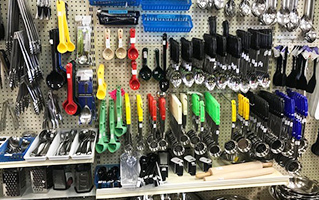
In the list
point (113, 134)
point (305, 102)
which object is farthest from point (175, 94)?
point (305, 102)

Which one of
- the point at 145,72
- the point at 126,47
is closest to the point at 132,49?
the point at 126,47

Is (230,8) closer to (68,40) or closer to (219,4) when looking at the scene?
(219,4)

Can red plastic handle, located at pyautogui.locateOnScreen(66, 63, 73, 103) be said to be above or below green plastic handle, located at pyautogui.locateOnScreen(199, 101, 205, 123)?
above

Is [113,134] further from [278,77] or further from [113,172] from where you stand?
[278,77]

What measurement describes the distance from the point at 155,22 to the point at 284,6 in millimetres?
973

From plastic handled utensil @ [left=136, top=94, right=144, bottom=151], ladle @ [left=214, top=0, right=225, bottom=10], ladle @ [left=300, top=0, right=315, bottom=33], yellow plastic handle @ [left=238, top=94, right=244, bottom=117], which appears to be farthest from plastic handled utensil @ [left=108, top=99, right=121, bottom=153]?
ladle @ [left=300, top=0, right=315, bottom=33]

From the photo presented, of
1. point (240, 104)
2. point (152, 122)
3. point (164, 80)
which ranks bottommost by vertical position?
point (152, 122)

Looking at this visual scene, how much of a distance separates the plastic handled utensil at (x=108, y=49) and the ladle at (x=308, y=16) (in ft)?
4.71

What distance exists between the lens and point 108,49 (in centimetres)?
223

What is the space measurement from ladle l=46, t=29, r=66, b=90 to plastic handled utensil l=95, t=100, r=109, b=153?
12.8 inches

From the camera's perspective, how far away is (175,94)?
2451 mm

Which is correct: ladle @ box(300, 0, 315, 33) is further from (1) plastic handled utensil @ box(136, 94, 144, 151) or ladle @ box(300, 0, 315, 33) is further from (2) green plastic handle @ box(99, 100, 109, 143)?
(2) green plastic handle @ box(99, 100, 109, 143)

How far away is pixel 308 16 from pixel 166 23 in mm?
1084

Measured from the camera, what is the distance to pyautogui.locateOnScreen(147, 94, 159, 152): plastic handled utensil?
2.26m
